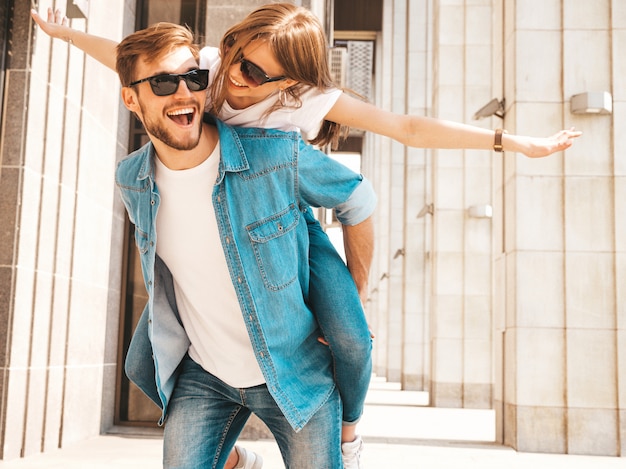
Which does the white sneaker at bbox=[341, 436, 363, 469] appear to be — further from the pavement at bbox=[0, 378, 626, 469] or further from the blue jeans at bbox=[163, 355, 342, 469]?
the pavement at bbox=[0, 378, 626, 469]

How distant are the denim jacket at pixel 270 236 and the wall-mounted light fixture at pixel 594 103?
671 cm

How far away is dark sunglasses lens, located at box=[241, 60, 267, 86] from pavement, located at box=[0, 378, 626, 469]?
4.43 meters

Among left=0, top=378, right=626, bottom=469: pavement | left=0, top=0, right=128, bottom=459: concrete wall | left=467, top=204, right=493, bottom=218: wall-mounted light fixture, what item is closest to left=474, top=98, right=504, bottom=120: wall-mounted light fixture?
left=0, top=378, right=626, bottom=469: pavement

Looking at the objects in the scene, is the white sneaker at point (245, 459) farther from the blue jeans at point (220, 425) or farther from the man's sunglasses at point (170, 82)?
the man's sunglasses at point (170, 82)

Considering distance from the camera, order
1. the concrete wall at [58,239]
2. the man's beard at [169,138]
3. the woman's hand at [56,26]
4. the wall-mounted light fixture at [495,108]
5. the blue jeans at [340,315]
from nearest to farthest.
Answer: the man's beard at [169,138] → the blue jeans at [340,315] → the woman's hand at [56,26] → the concrete wall at [58,239] → the wall-mounted light fixture at [495,108]

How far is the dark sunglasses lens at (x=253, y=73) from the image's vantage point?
104 inches

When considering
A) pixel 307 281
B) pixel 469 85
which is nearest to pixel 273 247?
pixel 307 281

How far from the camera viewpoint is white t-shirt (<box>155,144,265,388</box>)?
8.50 ft

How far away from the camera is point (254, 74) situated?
2.65 metres

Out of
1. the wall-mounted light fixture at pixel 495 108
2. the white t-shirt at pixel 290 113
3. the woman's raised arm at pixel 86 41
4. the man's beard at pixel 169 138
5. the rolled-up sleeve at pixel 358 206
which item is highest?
the wall-mounted light fixture at pixel 495 108

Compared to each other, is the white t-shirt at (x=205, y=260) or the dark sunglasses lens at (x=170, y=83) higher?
the dark sunglasses lens at (x=170, y=83)

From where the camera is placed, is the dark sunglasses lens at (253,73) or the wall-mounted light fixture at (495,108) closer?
the dark sunglasses lens at (253,73)

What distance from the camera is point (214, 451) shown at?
2680mm

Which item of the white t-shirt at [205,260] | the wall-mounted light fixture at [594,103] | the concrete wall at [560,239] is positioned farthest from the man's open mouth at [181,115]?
the wall-mounted light fixture at [594,103]
